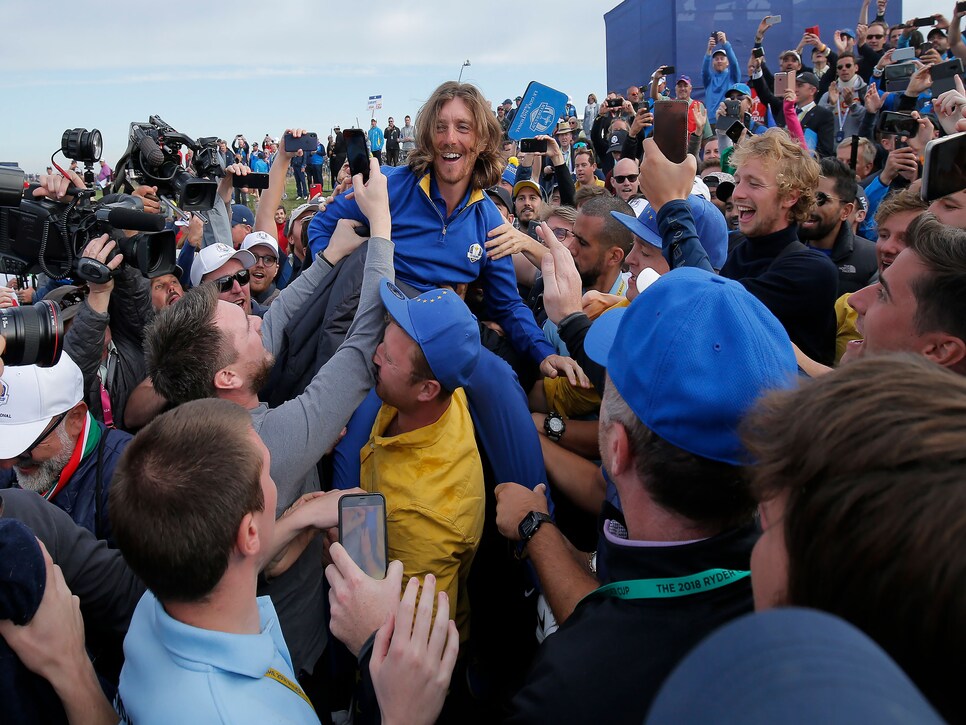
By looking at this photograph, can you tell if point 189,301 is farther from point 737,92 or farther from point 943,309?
point 737,92

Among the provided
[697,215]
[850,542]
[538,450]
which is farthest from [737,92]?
[850,542]

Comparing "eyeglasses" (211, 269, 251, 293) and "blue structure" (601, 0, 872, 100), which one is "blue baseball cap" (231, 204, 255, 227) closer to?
"eyeglasses" (211, 269, 251, 293)

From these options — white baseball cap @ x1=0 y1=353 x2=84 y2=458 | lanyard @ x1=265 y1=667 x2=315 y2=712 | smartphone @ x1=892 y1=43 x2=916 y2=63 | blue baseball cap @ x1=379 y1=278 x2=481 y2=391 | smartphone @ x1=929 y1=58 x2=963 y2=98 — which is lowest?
lanyard @ x1=265 y1=667 x2=315 y2=712

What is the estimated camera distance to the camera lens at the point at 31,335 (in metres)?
1.91

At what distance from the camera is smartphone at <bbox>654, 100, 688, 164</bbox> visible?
245 cm

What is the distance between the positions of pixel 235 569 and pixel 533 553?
0.81 metres

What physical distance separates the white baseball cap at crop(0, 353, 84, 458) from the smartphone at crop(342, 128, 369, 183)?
57.6 inches

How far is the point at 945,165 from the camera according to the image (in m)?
2.35

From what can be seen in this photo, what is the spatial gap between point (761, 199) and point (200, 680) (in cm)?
325

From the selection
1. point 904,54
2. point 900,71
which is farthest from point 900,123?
point 904,54

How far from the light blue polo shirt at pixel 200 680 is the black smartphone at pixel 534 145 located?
5254 millimetres

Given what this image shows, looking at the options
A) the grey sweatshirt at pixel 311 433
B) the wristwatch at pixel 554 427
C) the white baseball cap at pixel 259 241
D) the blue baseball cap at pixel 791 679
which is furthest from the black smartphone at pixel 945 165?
the white baseball cap at pixel 259 241

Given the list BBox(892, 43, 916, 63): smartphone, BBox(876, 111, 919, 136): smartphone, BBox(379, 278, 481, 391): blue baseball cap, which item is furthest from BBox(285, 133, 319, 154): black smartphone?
BBox(892, 43, 916, 63): smartphone

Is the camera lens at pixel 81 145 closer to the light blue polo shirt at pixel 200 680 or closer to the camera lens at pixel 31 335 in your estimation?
the camera lens at pixel 31 335
